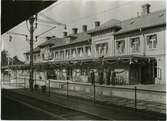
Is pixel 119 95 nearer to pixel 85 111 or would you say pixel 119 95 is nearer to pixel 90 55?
pixel 85 111

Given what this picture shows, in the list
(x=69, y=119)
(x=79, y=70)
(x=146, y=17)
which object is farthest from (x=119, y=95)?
(x=79, y=70)

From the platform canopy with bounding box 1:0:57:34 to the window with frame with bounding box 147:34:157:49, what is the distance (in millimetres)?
18065

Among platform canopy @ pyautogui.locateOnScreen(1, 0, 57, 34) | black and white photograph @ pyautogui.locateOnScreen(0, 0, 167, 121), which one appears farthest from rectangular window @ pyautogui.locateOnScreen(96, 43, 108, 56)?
platform canopy @ pyautogui.locateOnScreen(1, 0, 57, 34)

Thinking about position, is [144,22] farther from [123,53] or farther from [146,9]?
[123,53]

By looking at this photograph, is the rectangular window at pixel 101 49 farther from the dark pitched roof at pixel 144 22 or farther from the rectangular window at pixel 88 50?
the dark pitched roof at pixel 144 22

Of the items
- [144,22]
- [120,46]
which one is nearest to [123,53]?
[120,46]

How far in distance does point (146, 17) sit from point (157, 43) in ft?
14.3

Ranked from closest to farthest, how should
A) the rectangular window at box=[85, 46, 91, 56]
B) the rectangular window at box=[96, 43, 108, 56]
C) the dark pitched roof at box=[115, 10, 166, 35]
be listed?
the dark pitched roof at box=[115, 10, 166, 35], the rectangular window at box=[96, 43, 108, 56], the rectangular window at box=[85, 46, 91, 56]

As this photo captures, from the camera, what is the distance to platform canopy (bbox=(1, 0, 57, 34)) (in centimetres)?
845

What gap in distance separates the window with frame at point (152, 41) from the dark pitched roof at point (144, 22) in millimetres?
1071

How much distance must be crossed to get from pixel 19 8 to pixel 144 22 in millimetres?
21483

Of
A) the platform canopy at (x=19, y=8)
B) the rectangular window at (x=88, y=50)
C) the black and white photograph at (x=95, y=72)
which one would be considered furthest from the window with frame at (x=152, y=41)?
the platform canopy at (x=19, y=8)

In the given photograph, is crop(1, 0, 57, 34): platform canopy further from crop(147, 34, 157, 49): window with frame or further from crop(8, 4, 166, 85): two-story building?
crop(147, 34, 157, 49): window with frame

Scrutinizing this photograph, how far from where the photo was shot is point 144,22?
29062mm
